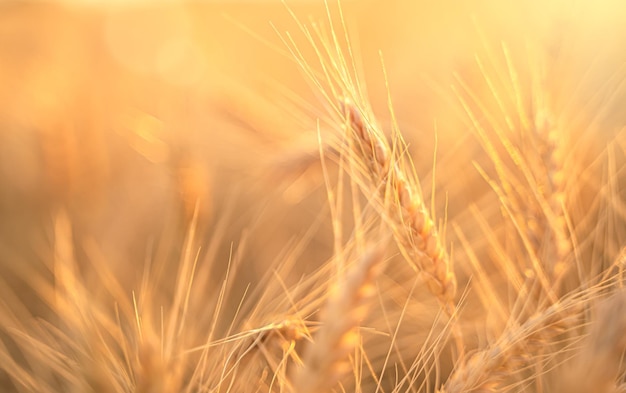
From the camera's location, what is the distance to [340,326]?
58cm

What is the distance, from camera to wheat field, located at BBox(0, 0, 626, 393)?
0.81 metres

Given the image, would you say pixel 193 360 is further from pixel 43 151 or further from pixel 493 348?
pixel 43 151

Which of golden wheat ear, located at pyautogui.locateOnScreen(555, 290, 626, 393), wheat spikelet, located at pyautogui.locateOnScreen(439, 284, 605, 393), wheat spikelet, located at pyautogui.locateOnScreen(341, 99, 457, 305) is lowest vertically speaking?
wheat spikelet, located at pyautogui.locateOnScreen(439, 284, 605, 393)

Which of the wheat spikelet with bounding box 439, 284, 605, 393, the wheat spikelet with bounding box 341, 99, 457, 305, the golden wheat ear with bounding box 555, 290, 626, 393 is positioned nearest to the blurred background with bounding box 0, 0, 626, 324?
the wheat spikelet with bounding box 341, 99, 457, 305

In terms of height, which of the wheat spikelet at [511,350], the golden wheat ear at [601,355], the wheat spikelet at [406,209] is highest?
the wheat spikelet at [406,209]

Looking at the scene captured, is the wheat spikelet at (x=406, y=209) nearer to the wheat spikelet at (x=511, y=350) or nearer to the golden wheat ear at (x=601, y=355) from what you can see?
the wheat spikelet at (x=511, y=350)

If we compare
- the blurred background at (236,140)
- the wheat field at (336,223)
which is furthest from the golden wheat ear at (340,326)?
the blurred background at (236,140)

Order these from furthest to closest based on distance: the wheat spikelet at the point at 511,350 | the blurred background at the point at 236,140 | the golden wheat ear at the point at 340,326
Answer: the blurred background at the point at 236,140
the wheat spikelet at the point at 511,350
the golden wheat ear at the point at 340,326

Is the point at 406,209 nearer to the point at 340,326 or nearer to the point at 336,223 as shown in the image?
the point at 336,223

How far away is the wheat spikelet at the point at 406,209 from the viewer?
33.4 inches

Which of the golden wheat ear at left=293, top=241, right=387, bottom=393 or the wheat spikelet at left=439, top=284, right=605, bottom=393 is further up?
the golden wheat ear at left=293, top=241, right=387, bottom=393

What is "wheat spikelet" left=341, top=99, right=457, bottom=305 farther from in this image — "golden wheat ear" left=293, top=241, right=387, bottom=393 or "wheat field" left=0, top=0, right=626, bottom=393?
"golden wheat ear" left=293, top=241, right=387, bottom=393

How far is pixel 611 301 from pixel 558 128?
17.9 inches

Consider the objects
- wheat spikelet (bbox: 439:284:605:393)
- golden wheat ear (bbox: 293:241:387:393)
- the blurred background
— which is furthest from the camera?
the blurred background
